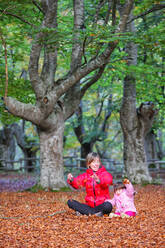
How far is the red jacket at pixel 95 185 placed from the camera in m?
4.77

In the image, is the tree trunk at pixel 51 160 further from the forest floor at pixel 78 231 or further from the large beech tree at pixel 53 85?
the forest floor at pixel 78 231

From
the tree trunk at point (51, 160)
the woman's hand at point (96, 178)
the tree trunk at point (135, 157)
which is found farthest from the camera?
the tree trunk at point (135, 157)

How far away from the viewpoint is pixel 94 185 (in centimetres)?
483

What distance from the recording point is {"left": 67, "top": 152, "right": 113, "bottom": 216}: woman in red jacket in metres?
4.78

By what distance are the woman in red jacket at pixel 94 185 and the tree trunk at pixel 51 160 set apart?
4.39m

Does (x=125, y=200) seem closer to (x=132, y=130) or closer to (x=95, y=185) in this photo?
(x=95, y=185)

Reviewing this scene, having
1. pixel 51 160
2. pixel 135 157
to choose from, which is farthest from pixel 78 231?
pixel 135 157

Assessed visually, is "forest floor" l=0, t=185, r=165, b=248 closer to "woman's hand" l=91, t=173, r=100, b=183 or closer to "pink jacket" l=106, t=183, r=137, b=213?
"pink jacket" l=106, t=183, r=137, b=213

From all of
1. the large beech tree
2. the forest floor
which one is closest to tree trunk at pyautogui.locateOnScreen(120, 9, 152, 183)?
the large beech tree

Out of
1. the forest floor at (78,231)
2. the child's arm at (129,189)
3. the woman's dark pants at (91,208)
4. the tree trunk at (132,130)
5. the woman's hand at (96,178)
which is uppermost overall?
the tree trunk at (132,130)

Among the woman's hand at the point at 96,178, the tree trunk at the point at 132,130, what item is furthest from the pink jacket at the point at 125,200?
the tree trunk at the point at 132,130

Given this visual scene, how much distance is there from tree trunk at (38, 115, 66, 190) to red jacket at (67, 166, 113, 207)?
4461 millimetres

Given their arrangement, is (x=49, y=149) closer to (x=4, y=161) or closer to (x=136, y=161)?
(x=136, y=161)

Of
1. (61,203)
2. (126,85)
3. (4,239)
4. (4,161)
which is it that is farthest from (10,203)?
(4,161)
